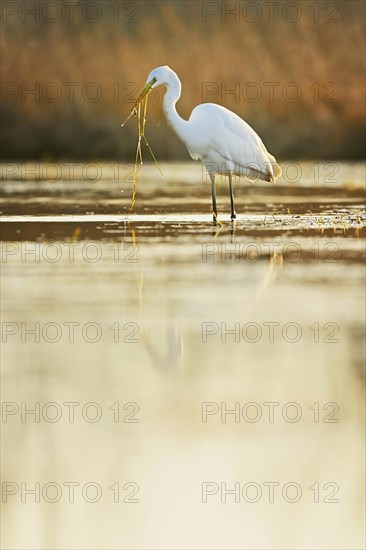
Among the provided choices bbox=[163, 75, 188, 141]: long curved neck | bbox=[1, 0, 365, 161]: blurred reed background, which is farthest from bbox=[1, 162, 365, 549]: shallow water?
bbox=[1, 0, 365, 161]: blurred reed background

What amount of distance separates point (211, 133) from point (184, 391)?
812cm

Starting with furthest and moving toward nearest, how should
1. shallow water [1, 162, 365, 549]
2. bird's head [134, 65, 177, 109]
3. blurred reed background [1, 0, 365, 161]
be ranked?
1. blurred reed background [1, 0, 365, 161]
2. bird's head [134, 65, 177, 109]
3. shallow water [1, 162, 365, 549]

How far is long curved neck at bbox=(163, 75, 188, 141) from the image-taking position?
14.5 m

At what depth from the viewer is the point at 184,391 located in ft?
21.4

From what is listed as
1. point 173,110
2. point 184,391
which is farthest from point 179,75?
point 184,391

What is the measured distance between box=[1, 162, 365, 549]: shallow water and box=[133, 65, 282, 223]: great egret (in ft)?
6.02

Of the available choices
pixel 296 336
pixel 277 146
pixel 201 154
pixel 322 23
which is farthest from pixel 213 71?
pixel 296 336

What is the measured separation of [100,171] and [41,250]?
1318 centimetres

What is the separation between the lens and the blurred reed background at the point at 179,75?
87.2ft

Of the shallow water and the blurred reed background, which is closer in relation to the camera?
the shallow water

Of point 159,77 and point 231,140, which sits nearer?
point 159,77

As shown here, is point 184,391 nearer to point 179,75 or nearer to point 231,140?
point 231,140

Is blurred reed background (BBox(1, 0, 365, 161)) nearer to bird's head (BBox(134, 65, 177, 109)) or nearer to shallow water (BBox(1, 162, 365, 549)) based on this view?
bird's head (BBox(134, 65, 177, 109))

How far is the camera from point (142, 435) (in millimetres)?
5770
